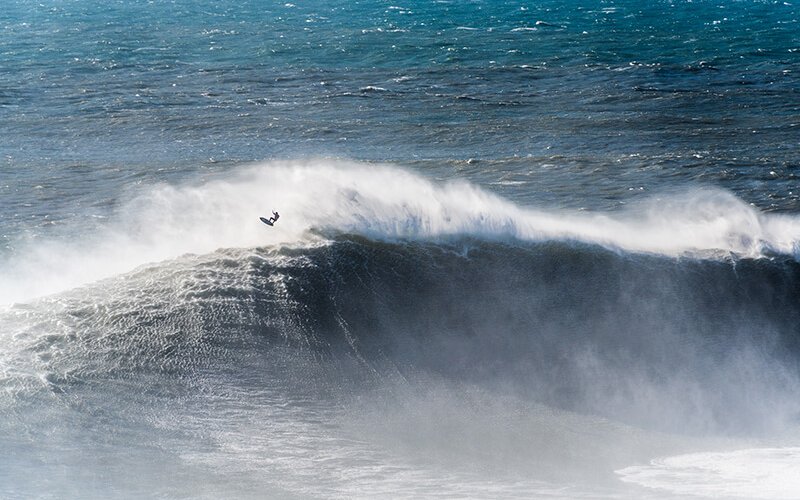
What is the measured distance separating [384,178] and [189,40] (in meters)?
23.6

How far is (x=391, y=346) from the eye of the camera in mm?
14484

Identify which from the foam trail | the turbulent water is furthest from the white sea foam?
the foam trail

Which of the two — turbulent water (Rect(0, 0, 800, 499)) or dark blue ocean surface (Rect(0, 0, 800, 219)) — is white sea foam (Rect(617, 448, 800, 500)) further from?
dark blue ocean surface (Rect(0, 0, 800, 219))

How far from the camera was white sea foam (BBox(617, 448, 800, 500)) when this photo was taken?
37.2ft

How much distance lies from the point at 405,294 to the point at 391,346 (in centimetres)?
150

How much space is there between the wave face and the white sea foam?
25 centimetres

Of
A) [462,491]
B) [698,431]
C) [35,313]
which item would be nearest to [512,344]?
[698,431]

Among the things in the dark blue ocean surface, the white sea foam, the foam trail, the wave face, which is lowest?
the white sea foam

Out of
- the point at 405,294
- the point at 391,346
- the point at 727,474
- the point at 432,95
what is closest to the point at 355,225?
the point at 405,294

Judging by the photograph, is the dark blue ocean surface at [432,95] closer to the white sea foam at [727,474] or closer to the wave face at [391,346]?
the wave face at [391,346]

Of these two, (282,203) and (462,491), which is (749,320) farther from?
(282,203)

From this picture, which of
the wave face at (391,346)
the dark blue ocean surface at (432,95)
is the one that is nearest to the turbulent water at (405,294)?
the wave face at (391,346)

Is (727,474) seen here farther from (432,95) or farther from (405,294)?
(432,95)

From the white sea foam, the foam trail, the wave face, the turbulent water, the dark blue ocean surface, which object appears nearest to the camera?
the white sea foam
